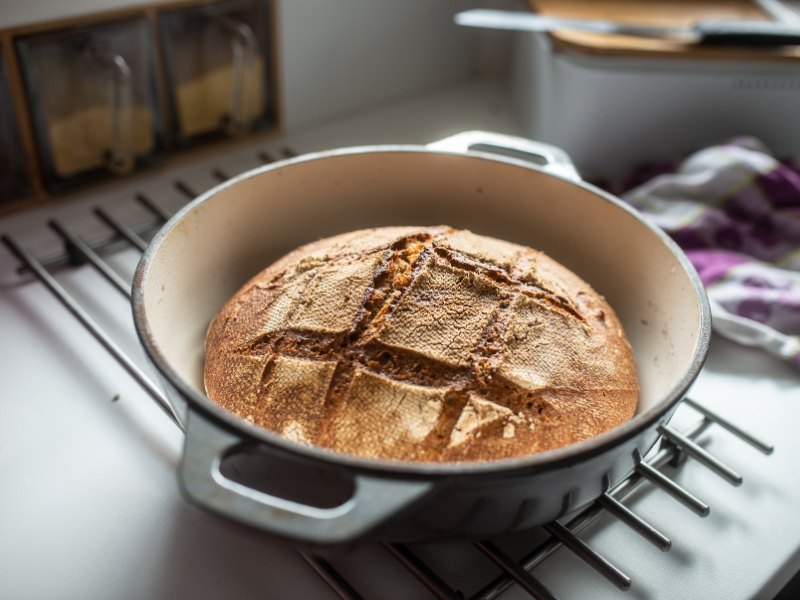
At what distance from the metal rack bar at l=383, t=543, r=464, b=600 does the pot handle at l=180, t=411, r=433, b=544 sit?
147mm

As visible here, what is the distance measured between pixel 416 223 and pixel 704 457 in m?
0.38

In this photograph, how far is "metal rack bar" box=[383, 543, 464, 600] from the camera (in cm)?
54

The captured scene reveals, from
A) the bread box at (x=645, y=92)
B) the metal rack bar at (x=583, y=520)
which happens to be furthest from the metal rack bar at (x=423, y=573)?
the bread box at (x=645, y=92)

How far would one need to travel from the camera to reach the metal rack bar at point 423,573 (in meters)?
0.54

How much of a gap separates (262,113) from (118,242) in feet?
1.10

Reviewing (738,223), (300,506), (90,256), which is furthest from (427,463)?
(738,223)

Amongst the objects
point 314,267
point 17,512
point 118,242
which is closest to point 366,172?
point 314,267

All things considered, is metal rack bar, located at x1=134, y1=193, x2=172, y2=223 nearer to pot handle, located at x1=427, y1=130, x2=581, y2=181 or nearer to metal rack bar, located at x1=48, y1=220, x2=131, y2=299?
metal rack bar, located at x1=48, y1=220, x2=131, y2=299

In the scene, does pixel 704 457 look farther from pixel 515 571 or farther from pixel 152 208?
pixel 152 208

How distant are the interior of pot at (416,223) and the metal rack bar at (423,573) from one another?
23 cm

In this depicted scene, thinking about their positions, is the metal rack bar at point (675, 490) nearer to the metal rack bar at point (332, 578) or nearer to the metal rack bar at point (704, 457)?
the metal rack bar at point (704, 457)

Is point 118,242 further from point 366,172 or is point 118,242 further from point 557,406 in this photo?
point 557,406

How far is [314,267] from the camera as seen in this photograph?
2.20 feet

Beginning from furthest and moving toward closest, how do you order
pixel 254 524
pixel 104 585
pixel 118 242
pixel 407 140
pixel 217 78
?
pixel 407 140
pixel 217 78
pixel 118 242
pixel 104 585
pixel 254 524
